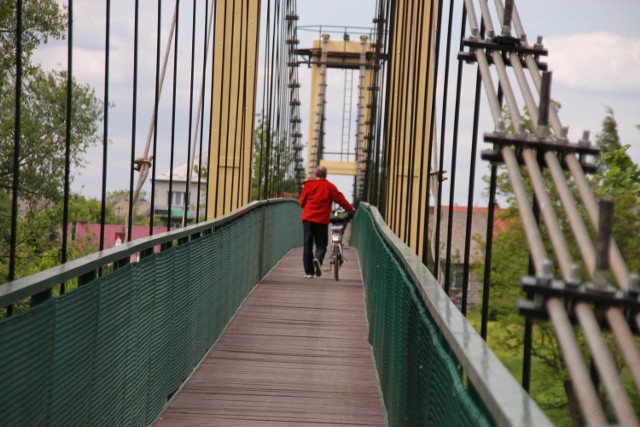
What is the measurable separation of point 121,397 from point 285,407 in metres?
1.87

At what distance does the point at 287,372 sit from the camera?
283 inches

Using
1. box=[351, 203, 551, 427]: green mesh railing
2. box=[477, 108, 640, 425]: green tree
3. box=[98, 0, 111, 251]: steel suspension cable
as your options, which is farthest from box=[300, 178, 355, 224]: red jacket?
box=[477, 108, 640, 425]: green tree

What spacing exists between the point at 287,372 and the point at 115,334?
10.4ft

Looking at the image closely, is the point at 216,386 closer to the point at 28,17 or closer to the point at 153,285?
the point at 153,285

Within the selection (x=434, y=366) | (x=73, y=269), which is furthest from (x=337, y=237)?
(x=434, y=366)

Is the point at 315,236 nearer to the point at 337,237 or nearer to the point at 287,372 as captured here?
the point at 337,237

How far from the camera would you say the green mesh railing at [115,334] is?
295 centimetres

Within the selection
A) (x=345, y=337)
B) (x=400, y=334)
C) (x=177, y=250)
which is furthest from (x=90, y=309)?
(x=345, y=337)

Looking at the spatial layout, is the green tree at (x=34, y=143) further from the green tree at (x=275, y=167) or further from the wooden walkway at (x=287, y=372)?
the wooden walkway at (x=287, y=372)

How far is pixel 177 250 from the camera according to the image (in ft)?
18.9

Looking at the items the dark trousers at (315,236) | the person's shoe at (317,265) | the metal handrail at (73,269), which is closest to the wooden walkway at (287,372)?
the metal handrail at (73,269)

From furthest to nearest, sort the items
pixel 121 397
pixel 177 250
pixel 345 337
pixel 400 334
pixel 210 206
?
pixel 210 206 → pixel 345 337 → pixel 177 250 → pixel 400 334 → pixel 121 397

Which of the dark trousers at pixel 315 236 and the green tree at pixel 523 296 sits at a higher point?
the dark trousers at pixel 315 236

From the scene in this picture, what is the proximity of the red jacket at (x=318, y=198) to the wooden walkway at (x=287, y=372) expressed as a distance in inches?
71.2
